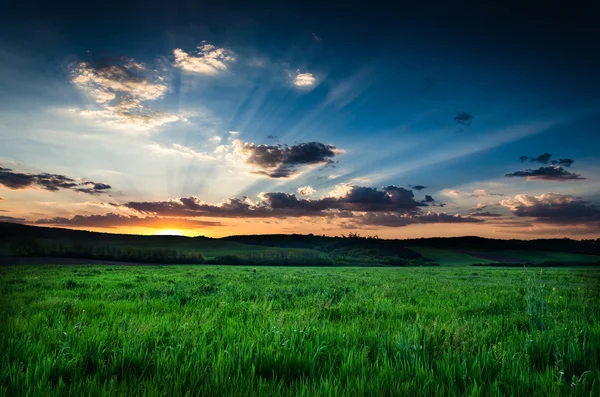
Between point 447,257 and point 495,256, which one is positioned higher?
point 495,256

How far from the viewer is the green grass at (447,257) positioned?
324 feet

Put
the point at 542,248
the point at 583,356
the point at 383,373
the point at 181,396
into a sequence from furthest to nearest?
the point at 542,248 → the point at 583,356 → the point at 383,373 → the point at 181,396

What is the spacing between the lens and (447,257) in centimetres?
10725

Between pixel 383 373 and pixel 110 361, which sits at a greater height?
pixel 383 373

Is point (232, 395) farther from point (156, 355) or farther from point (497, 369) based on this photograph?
point (497, 369)

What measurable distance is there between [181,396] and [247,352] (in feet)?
4.07

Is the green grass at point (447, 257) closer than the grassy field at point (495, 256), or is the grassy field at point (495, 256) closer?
the green grass at point (447, 257)

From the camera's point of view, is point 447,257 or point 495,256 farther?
point 447,257

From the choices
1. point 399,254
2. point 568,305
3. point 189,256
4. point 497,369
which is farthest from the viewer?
point 399,254

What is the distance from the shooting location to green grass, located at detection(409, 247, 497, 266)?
324 ft

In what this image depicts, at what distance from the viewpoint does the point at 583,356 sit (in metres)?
3.87

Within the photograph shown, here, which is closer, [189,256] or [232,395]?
[232,395]

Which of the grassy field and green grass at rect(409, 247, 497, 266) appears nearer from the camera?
green grass at rect(409, 247, 497, 266)

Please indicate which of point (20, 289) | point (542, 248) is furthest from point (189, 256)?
point (542, 248)
